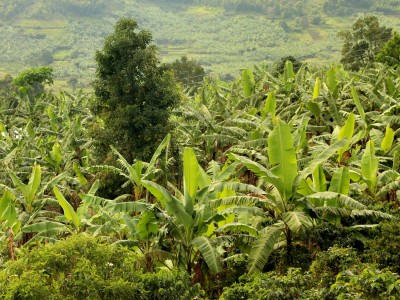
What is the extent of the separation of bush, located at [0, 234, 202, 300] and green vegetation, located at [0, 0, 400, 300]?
0.07 ft

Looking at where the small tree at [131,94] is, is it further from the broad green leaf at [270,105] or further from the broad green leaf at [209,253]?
the broad green leaf at [209,253]

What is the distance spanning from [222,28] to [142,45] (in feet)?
575

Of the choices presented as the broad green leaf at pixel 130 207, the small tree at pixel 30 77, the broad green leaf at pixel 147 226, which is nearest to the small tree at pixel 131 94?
the broad green leaf at pixel 130 207

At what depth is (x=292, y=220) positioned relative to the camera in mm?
10930

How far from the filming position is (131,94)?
20875 millimetres

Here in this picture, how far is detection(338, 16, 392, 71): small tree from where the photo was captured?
162 ft

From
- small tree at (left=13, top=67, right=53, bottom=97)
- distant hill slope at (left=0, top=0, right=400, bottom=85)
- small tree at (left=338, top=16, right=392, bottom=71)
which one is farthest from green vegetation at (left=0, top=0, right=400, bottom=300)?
distant hill slope at (left=0, top=0, right=400, bottom=85)

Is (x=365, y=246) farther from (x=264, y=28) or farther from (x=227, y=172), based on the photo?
(x=264, y=28)

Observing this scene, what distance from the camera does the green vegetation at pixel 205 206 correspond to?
8.98 metres

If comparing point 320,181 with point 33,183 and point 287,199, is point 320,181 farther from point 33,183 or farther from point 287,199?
point 33,183

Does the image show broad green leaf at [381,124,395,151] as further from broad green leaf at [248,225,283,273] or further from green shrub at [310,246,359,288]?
green shrub at [310,246,359,288]

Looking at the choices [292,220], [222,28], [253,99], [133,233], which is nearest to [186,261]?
[133,233]

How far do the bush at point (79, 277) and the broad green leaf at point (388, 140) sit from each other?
31.0 ft

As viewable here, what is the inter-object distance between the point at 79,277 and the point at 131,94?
42.6ft
